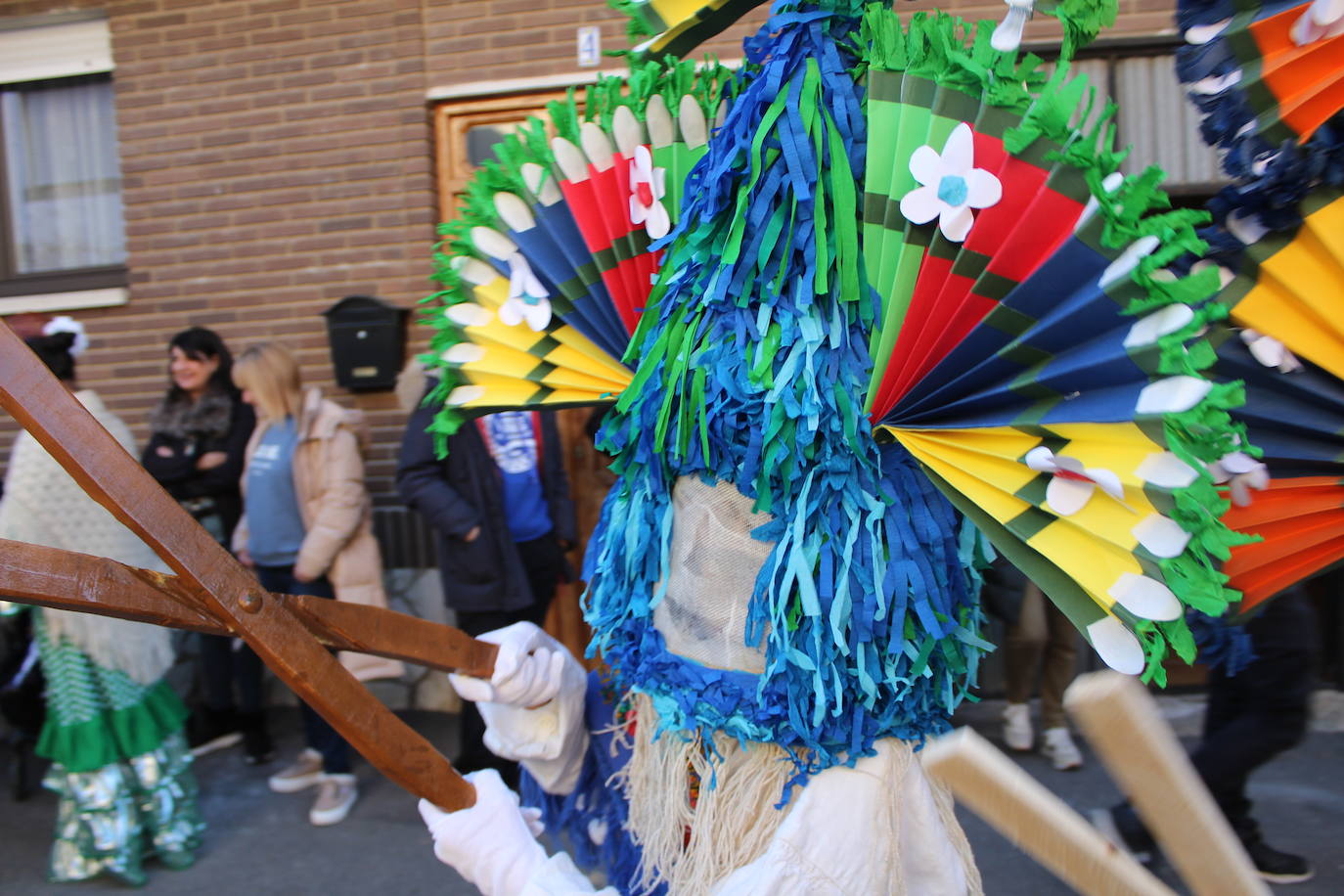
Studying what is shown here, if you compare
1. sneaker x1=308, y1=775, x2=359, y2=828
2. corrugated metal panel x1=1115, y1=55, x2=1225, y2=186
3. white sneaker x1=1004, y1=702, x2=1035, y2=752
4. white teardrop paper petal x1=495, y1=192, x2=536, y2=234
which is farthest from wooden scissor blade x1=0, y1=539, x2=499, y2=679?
corrugated metal panel x1=1115, y1=55, x2=1225, y2=186

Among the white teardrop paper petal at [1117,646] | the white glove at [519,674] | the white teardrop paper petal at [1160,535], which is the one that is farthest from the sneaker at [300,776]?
the white teardrop paper petal at [1160,535]

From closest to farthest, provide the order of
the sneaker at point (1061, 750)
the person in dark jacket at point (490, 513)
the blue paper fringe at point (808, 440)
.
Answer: the blue paper fringe at point (808, 440) < the person in dark jacket at point (490, 513) < the sneaker at point (1061, 750)

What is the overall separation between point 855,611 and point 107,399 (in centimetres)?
506

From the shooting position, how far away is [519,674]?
1775mm

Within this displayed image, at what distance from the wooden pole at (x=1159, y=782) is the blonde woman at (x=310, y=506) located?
11.1 ft

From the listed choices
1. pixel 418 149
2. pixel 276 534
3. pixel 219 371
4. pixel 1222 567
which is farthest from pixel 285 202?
pixel 1222 567

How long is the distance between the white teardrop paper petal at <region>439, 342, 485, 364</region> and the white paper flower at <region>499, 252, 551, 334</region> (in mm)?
79

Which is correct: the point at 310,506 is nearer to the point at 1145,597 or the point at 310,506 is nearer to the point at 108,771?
the point at 108,771

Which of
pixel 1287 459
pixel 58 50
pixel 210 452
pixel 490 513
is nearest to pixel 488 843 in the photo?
pixel 1287 459

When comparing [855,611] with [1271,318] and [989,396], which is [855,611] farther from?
[1271,318]

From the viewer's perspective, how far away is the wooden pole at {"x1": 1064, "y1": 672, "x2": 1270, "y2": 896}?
3.44 ft

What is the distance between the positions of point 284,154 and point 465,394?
3721mm

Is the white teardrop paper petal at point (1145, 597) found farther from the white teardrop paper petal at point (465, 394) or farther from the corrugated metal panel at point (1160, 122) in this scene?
the corrugated metal panel at point (1160, 122)

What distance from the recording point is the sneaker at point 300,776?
14.0ft
